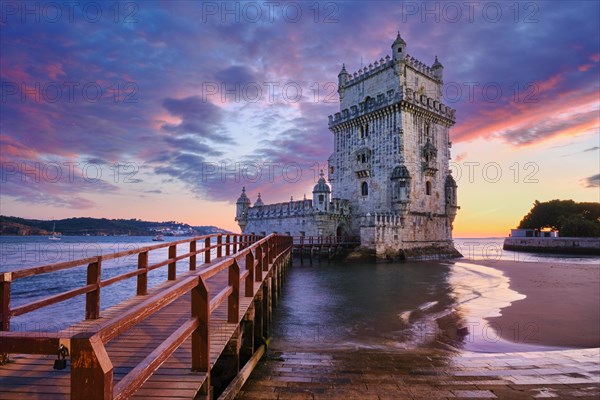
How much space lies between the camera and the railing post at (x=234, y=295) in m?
5.24

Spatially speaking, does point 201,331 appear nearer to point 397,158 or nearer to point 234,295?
point 234,295

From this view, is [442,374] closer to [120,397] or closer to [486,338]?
[486,338]

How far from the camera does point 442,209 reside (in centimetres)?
4034

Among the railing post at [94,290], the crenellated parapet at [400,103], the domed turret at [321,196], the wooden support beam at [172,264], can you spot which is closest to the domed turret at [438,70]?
the crenellated parapet at [400,103]

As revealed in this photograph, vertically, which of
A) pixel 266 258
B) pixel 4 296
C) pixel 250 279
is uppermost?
pixel 4 296

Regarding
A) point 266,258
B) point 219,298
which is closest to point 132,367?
point 219,298

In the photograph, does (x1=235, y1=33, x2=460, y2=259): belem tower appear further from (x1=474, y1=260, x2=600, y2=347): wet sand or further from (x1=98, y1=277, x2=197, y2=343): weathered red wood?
(x1=98, y1=277, x2=197, y2=343): weathered red wood

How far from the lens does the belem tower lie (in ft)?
116

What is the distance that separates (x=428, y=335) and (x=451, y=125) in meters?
36.5

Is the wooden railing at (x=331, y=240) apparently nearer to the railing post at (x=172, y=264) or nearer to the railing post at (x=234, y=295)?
the railing post at (x=172, y=264)

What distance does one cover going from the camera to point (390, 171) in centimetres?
3619

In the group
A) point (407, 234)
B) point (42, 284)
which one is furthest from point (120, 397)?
point (407, 234)

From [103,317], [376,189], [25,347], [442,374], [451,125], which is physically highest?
[451,125]

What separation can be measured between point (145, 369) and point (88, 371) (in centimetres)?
68
